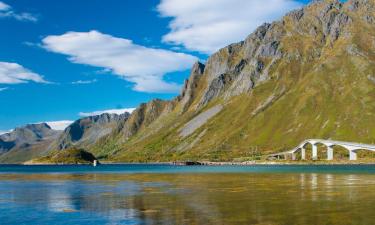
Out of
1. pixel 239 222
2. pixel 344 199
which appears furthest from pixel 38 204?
pixel 344 199

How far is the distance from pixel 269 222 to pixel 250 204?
559 inches

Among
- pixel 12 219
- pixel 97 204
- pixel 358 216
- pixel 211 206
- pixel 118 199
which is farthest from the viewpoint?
pixel 118 199

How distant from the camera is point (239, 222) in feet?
138

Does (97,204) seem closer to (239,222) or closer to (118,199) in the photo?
(118,199)

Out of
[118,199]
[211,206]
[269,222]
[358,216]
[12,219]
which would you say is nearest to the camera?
[269,222]

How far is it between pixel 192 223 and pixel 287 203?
60.8ft

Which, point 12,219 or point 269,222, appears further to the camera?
point 12,219

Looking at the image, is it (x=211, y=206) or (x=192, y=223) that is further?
(x=211, y=206)

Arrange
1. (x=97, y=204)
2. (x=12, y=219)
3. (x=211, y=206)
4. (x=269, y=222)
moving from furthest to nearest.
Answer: (x=97, y=204) → (x=211, y=206) → (x=12, y=219) → (x=269, y=222)

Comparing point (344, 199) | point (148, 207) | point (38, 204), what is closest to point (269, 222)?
point (148, 207)

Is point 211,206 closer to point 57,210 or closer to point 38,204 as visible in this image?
point 57,210

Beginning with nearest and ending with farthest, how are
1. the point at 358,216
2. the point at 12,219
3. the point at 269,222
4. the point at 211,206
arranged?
the point at 269,222 < the point at 358,216 < the point at 12,219 < the point at 211,206

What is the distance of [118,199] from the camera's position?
65812 millimetres

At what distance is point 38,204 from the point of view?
61.8m
